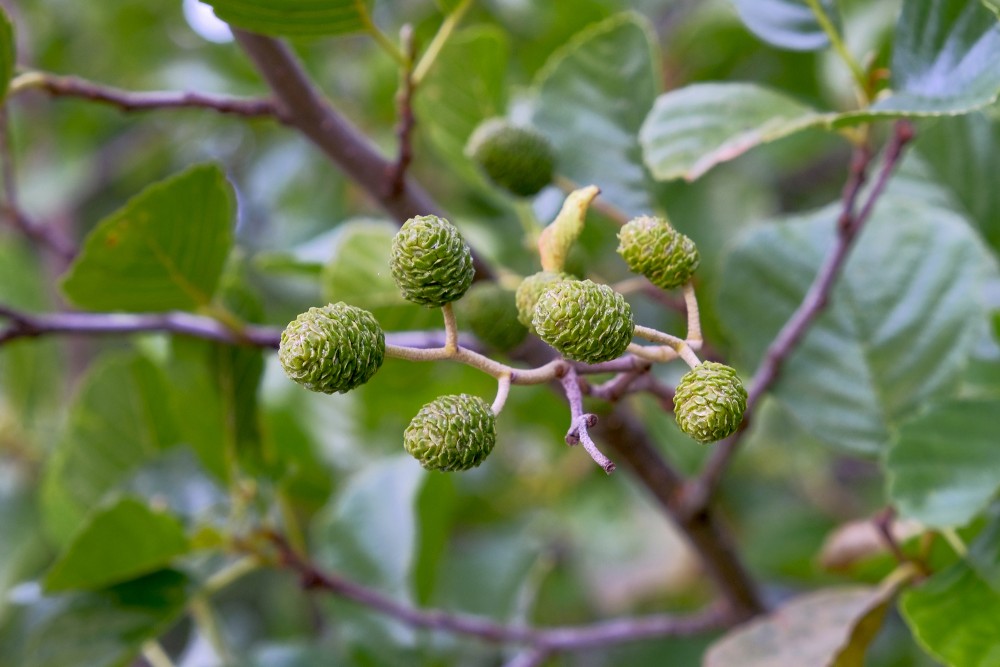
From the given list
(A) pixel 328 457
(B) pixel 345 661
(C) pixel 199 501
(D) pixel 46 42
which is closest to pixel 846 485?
(A) pixel 328 457

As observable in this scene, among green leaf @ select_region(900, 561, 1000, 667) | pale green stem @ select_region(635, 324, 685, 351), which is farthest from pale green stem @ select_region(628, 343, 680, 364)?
green leaf @ select_region(900, 561, 1000, 667)

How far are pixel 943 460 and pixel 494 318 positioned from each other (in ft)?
1.61

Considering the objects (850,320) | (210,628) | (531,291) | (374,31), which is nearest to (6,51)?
(374,31)

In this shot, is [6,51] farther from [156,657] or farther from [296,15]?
[156,657]

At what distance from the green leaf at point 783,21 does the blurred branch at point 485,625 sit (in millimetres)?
735

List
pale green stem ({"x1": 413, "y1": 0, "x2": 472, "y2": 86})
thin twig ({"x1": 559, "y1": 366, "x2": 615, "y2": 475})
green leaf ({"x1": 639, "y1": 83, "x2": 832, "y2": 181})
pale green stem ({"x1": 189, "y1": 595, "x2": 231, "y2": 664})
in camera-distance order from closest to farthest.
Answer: thin twig ({"x1": 559, "y1": 366, "x2": 615, "y2": 475})
green leaf ({"x1": 639, "y1": 83, "x2": 832, "y2": 181})
pale green stem ({"x1": 413, "y1": 0, "x2": 472, "y2": 86})
pale green stem ({"x1": 189, "y1": 595, "x2": 231, "y2": 664})

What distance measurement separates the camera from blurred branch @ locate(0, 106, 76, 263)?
1103mm

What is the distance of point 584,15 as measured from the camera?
1.65 m

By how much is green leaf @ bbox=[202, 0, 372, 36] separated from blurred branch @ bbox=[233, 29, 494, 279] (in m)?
0.08

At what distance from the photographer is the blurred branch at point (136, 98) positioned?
3.12 ft

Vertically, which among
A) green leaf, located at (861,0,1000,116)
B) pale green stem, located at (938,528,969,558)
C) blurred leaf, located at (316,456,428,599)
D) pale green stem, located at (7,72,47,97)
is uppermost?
green leaf, located at (861,0,1000,116)

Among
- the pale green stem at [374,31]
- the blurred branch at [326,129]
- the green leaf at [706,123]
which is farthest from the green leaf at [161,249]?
the green leaf at [706,123]

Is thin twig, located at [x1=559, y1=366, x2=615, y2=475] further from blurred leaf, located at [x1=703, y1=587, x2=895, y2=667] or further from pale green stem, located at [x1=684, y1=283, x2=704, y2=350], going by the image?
blurred leaf, located at [x1=703, y1=587, x2=895, y2=667]

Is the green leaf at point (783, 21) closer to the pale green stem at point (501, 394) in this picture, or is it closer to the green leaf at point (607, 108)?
the green leaf at point (607, 108)
